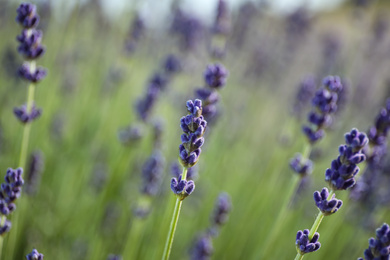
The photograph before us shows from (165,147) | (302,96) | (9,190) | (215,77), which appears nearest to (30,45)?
(9,190)

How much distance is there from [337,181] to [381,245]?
0.23 m

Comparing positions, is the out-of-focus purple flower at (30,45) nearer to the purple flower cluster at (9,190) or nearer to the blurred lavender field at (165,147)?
the purple flower cluster at (9,190)

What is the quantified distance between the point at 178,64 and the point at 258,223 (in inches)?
58.8

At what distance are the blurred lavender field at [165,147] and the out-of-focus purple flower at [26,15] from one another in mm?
754

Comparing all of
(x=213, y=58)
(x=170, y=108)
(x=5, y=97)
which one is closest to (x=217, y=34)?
(x=213, y=58)

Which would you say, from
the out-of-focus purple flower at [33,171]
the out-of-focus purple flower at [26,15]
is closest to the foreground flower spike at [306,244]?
the out-of-focus purple flower at [26,15]

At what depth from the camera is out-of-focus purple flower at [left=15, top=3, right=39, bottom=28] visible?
1460mm

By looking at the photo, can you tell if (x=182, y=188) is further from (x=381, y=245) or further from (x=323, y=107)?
(x=323, y=107)

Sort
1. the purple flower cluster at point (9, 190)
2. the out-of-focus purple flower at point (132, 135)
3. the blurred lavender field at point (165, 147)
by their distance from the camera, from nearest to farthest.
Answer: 1. the purple flower cluster at point (9, 190)
2. the blurred lavender field at point (165, 147)
3. the out-of-focus purple flower at point (132, 135)

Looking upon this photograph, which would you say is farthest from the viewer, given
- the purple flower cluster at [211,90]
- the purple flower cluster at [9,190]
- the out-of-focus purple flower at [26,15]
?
the purple flower cluster at [211,90]

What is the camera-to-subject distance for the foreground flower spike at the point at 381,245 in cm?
113

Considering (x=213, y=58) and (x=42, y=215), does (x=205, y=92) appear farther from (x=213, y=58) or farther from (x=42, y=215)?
(x=42, y=215)

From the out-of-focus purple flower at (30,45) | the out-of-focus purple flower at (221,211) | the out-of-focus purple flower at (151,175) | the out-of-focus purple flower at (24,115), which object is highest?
the out-of-focus purple flower at (30,45)

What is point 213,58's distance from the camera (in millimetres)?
2732
